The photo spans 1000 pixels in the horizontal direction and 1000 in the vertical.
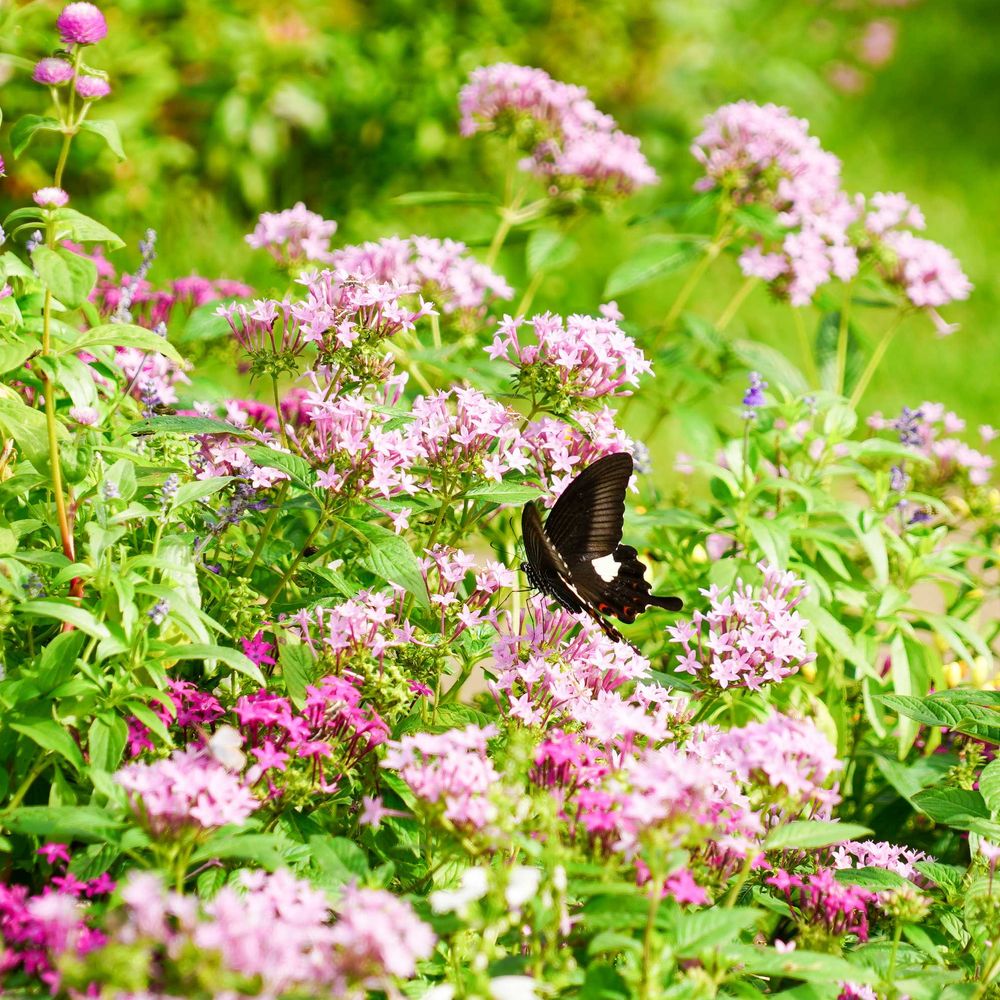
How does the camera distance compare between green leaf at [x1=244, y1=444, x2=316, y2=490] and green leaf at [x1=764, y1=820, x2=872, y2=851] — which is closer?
green leaf at [x1=764, y1=820, x2=872, y2=851]

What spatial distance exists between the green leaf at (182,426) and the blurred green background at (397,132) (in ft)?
9.48

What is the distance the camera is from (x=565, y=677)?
201 centimetres

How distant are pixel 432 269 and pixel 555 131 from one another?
0.92 metres

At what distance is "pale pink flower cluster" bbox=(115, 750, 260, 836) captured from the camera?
1511mm

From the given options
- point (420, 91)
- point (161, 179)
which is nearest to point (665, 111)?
point (420, 91)

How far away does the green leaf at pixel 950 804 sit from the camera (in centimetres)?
220

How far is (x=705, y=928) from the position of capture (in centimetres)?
156

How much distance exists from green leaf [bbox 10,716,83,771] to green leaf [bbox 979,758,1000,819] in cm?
142

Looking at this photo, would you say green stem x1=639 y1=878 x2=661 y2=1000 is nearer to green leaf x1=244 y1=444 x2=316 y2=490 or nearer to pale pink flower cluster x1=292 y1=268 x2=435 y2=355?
green leaf x1=244 y1=444 x2=316 y2=490

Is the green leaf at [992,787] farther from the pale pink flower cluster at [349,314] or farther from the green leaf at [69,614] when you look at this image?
the green leaf at [69,614]

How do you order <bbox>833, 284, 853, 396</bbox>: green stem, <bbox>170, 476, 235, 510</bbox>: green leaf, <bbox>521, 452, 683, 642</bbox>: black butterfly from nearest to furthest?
1. <bbox>170, 476, 235, 510</bbox>: green leaf
2. <bbox>521, 452, 683, 642</bbox>: black butterfly
3. <bbox>833, 284, 853, 396</bbox>: green stem

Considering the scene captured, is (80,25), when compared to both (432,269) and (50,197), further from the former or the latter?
(432,269)

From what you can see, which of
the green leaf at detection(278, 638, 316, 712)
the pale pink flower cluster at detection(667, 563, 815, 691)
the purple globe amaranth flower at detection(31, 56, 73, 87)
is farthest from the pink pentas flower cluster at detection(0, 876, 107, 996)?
the purple globe amaranth flower at detection(31, 56, 73, 87)

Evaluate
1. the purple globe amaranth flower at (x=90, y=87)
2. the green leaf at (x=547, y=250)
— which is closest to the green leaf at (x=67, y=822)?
the purple globe amaranth flower at (x=90, y=87)
